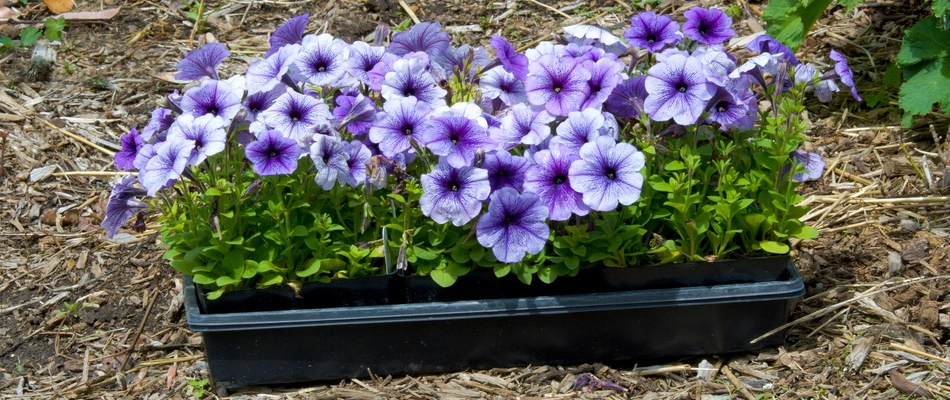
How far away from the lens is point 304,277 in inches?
93.4

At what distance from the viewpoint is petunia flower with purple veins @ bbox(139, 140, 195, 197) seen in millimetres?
2102

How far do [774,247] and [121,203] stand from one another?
172 cm

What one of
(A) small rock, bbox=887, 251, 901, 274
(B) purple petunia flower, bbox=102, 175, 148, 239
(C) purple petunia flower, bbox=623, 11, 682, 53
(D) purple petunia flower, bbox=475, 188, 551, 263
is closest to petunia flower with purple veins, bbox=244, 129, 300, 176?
(B) purple petunia flower, bbox=102, 175, 148, 239

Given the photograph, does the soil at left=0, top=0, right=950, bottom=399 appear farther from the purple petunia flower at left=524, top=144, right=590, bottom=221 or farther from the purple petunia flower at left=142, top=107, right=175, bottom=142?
the purple petunia flower at left=142, top=107, right=175, bottom=142

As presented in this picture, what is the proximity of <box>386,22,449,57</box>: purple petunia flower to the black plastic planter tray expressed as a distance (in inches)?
28.0

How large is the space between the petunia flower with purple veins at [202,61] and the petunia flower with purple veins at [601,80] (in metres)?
0.99

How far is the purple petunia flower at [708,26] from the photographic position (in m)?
2.57

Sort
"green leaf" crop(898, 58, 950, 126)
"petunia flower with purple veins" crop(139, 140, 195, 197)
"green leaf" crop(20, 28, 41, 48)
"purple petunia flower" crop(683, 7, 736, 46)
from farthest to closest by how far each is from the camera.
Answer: "green leaf" crop(20, 28, 41, 48), "green leaf" crop(898, 58, 950, 126), "purple petunia flower" crop(683, 7, 736, 46), "petunia flower with purple veins" crop(139, 140, 195, 197)

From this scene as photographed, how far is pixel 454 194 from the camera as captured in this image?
7.16 feet

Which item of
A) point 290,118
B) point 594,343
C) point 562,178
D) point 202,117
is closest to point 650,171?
point 562,178

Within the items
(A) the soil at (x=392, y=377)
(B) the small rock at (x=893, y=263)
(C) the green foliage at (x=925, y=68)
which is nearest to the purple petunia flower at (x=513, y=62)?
(A) the soil at (x=392, y=377)

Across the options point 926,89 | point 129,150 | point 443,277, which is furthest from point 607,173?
point 926,89

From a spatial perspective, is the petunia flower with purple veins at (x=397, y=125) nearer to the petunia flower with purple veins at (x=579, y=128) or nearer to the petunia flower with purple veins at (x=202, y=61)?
the petunia flower with purple veins at (x=579, y=128)

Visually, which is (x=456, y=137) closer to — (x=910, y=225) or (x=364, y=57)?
(x=364, y=57)
